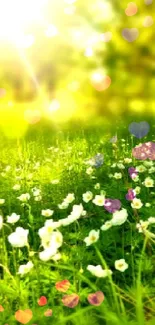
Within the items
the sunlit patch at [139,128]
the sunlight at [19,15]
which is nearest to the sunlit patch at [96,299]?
the sunlit patch at [139,128]

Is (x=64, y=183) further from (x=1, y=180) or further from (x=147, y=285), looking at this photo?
(x=147, y=285)

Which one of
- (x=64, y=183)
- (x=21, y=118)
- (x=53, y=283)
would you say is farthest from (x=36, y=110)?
(x=64, y=183)

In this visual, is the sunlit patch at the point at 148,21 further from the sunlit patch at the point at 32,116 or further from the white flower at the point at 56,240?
the white flower at the point at 56,240

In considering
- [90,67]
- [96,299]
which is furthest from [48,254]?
[90,67]

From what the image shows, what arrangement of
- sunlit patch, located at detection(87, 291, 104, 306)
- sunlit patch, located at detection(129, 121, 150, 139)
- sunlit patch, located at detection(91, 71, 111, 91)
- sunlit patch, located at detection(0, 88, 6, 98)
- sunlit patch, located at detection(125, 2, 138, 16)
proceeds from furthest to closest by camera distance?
sunlit patch, located at detection(129, 121, 150, 139), sunlit patch, located at detection(0, 88, 6, 98), sunlit patch, located at detection(125, 2, 138, 16), sunlit patch, located at detection(91, 71, 111, 91), sunlit patch, located at detection(87, 291, 104, 306)

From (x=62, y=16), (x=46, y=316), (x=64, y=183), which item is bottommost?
(x=46, y=316)

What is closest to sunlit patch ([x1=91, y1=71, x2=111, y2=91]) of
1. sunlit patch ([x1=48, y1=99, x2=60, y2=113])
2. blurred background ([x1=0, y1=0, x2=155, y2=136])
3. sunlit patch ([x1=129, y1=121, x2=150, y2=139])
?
blurred background ([x1=0, y1=0, x2=155, y2=136])

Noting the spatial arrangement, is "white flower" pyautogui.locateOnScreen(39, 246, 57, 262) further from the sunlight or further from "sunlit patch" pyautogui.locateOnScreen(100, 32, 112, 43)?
the sunlight

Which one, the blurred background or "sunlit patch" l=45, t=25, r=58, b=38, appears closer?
the blurred background
